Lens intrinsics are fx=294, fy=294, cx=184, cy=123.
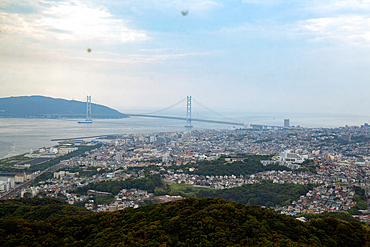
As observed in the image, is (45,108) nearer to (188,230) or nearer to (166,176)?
(166,176)

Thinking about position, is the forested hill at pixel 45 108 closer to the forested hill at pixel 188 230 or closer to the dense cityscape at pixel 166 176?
the dense cityscape at pixel 166 176

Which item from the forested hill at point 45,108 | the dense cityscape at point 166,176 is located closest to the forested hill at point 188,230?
the dense cityscape at point 166,176

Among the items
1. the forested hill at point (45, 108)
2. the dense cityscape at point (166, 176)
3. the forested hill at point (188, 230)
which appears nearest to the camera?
the forested hill at point (188, 230)

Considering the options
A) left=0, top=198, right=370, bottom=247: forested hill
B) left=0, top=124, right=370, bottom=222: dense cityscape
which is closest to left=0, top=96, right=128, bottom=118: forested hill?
left=0, top=124, right=370, bottom=222: dense cityscape

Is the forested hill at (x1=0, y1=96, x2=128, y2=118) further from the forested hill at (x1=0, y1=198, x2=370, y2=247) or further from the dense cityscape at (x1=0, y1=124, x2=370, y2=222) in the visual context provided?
the forested hill at (x1=0, y1=198, x2=370, y2=247)

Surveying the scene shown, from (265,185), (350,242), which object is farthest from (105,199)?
(350,242)

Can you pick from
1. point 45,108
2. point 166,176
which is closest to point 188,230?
point 166,176
